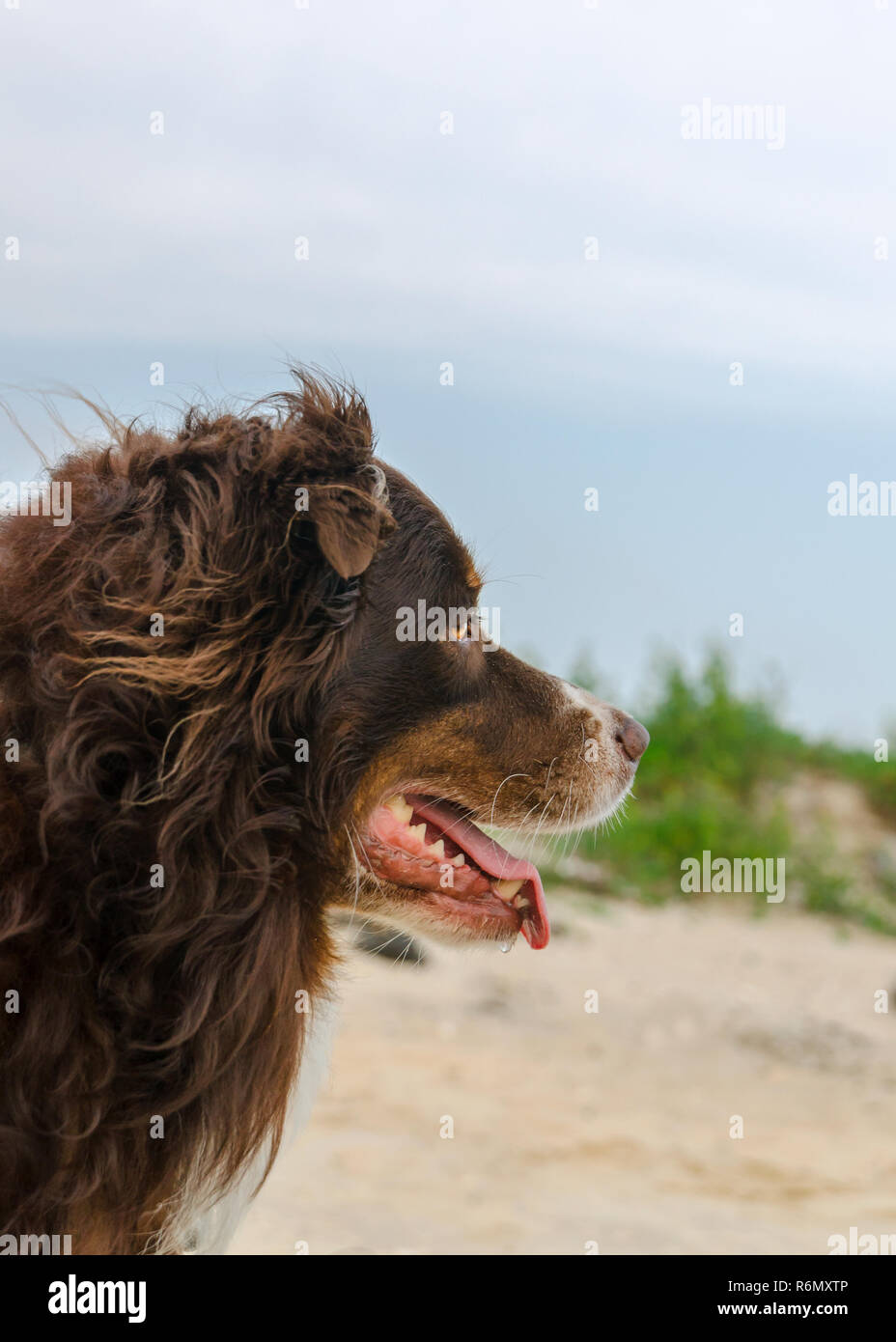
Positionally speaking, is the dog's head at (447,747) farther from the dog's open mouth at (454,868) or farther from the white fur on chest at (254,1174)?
the white fur on chest at (254,1174)

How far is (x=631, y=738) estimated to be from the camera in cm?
396

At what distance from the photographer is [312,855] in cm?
314

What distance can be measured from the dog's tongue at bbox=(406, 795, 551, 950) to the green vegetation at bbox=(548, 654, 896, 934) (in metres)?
7.10

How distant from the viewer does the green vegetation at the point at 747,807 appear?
11398 millimetres

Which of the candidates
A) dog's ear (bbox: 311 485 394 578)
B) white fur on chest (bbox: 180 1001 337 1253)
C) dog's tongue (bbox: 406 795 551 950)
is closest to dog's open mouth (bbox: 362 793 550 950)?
dog's tongue (bbox: 406 795 551 950)

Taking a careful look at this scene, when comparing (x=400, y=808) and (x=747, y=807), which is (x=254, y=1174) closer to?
(x=400, y=808)

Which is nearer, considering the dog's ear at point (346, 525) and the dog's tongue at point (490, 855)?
the dog's ear at point (346, 525)

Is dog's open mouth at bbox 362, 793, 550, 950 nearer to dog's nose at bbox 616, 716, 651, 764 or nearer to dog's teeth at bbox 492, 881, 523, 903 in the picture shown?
dog's teeth at bbox 492, 881, 523, 903

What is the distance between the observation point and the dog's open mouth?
3.42m

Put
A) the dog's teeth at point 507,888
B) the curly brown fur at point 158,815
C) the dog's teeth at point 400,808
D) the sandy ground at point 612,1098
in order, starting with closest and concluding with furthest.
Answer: the curly brown fur at point 158,815 < the dog's teeth at point 400,808 < the dog's teeth at point 507,888 < the sandy ground at point 612,1098

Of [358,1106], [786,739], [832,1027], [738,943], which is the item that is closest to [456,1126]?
[358,1106]

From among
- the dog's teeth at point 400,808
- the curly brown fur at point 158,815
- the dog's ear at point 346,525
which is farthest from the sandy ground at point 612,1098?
the dog's ear at point 346,525

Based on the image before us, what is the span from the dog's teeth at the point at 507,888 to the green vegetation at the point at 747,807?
7188 millimetres

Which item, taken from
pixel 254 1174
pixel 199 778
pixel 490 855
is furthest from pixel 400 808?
pixel 254 1174
